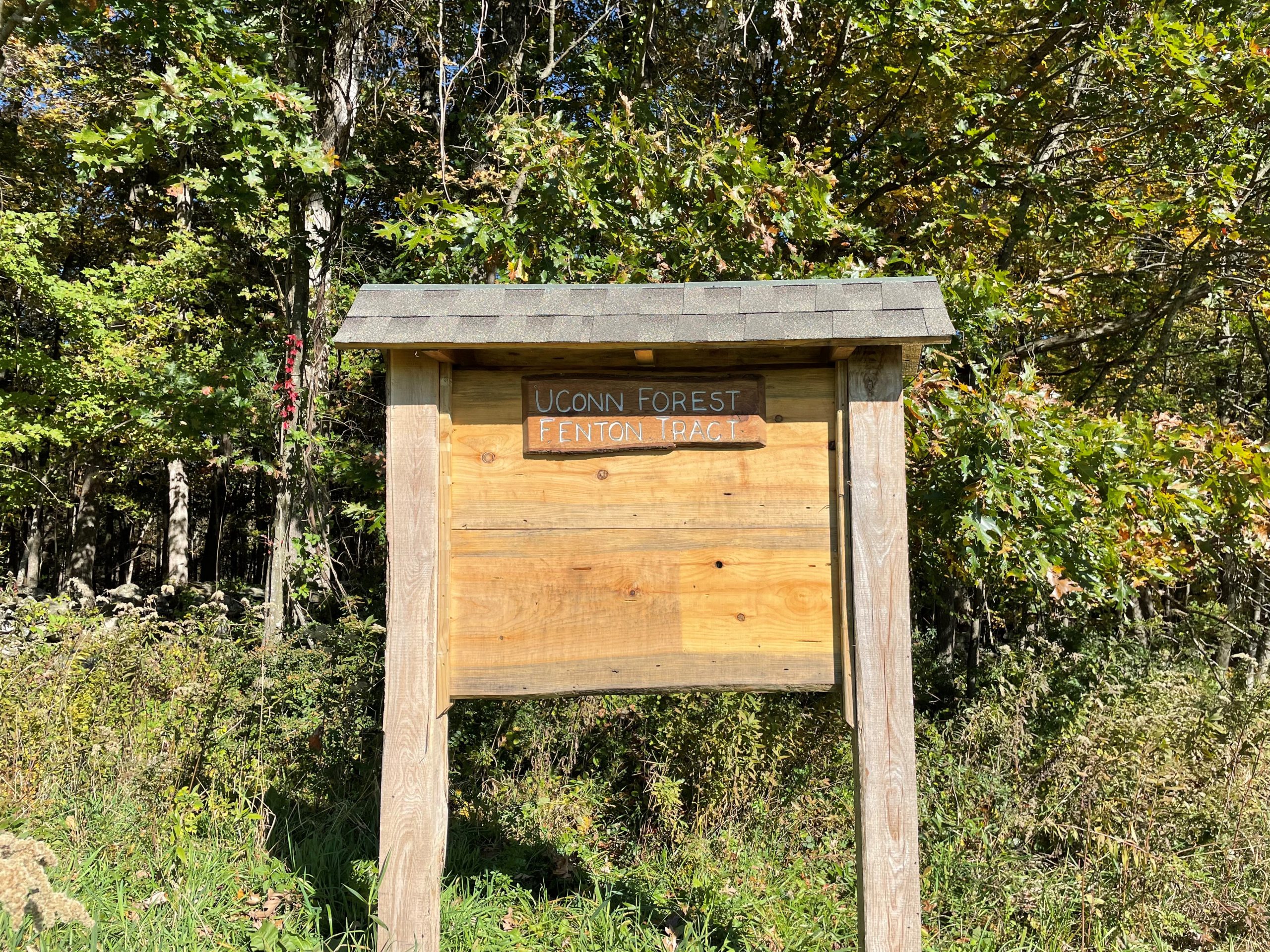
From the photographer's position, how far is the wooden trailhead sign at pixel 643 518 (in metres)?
2.78

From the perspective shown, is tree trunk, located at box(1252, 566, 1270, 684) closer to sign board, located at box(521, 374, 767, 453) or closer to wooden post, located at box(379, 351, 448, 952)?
sign board, located at box(521, 374, 767, 453)

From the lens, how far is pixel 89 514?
15.6m

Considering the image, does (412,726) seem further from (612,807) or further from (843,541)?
(612,807)

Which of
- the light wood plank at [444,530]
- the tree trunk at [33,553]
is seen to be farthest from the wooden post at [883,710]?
the tree trunk at [33,553]

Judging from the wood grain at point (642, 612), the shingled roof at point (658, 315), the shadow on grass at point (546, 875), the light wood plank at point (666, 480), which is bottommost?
the shadow on grass at point (546, 875)

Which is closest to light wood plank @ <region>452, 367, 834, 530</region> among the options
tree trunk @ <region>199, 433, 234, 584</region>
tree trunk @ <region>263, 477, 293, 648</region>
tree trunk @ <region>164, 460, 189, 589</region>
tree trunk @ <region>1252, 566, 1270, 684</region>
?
tree trunk @ <region>1252, 566, 1270, 684</region>

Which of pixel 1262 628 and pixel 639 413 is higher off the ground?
pixel 639 413

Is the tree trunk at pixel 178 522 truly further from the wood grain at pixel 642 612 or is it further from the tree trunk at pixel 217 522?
the wood grain at pixel 642 612

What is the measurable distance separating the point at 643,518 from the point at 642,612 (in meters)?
0.32

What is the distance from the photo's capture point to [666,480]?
2902mm

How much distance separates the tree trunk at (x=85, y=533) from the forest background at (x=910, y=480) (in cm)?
856

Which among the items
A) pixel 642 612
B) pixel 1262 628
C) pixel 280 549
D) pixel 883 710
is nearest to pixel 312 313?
pixel 280 549

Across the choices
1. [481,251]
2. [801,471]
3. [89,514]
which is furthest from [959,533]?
[89,514]

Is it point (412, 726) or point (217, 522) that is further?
point (217, 522)
